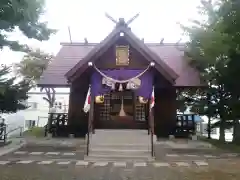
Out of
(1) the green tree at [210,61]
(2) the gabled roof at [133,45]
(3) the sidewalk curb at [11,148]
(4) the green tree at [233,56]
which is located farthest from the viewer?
(1) the green tree at [210,61]

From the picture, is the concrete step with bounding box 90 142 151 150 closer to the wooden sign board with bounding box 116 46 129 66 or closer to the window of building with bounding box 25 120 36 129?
the wooden sign board with bounding box 116 46 129 66

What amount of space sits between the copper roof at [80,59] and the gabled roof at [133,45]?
1.95 metres

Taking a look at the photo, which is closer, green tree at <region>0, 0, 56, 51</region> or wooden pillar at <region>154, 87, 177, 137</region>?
green tree at <region>0, 0, 56, 51</region>

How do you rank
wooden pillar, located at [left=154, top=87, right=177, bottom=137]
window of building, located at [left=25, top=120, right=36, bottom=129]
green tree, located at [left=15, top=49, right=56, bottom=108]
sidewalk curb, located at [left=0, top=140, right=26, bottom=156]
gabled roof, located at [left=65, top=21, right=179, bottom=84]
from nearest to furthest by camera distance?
sidewalk curb, located at [left=0, top=140, right=26, bottom=156] → gabled roof, located at [left=65, top=21, right=179, bottom=84] → wooden pillar, located at [left=154, top=87, right=177, bottom=137] → green tree, located at [left=15, top=49, right=56, bottom=108] → window of building, located at [left=25, top=120, right=36, bottom=129]

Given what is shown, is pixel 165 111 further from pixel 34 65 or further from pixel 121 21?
pixel 34 65

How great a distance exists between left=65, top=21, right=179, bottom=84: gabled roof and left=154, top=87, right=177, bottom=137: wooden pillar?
3048 millimetres

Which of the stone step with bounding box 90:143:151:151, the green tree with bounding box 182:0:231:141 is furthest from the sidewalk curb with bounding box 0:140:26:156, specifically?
the green tree with bounding box 182:0:231:141

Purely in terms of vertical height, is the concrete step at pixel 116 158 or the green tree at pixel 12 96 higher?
the green tree at pixel 12 96

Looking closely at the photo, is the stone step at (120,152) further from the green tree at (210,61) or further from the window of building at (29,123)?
the window of building at (29,123)

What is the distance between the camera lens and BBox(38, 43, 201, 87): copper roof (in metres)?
16.4

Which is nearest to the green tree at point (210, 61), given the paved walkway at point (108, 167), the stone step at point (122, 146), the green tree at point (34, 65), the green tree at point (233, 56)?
the green tree at point (233, 56)

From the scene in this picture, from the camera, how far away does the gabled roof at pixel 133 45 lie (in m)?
13.2

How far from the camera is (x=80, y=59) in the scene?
17969 mm

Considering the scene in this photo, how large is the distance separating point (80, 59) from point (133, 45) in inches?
204
